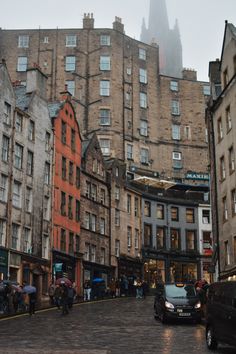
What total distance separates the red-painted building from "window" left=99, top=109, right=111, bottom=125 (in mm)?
17464

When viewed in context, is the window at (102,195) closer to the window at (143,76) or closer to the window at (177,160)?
the window at (177,160)

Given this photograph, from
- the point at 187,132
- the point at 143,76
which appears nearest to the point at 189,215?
the point at 187,132

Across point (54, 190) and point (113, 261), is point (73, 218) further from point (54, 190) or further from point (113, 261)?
point (113, 261)

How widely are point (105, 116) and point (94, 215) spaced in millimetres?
19308

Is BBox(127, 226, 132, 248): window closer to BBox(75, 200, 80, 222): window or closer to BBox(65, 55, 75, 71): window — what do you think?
BBox(75, 200, 80, 222): window

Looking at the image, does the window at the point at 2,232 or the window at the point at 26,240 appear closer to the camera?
the window at the point at 2,232

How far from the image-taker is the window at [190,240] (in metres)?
66.1

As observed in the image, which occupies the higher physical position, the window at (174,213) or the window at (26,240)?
the window at (174,213)

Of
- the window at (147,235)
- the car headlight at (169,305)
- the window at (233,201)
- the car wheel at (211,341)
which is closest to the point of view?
the car wheel at (211,341)

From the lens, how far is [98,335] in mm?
19359

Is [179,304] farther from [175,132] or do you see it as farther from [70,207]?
[175,132]

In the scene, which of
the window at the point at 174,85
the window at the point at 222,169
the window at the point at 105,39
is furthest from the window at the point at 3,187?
the window at the point at 174,85

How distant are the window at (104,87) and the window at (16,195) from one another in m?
31.6

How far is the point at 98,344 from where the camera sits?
16953 millimetres
